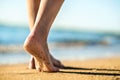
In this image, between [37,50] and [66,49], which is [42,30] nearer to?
[37,50]

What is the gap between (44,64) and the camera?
2.96 metres

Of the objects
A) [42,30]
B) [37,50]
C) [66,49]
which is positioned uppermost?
[66,49]

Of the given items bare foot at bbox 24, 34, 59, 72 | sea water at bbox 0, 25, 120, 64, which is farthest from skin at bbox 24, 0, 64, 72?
sea water at bbox 0, 25, 120, 64

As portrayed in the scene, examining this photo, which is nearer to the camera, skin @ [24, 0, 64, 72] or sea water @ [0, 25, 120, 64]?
skin @ [24, 0, 64, 72]

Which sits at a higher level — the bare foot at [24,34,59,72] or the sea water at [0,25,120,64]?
the sea water at [0,25,120,64]

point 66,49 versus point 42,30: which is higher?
point 66,49

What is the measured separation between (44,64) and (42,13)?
0.43 m

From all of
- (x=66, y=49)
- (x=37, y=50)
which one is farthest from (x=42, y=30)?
(x=66, y=49)

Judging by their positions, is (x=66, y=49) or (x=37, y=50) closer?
(x=37, y=50)

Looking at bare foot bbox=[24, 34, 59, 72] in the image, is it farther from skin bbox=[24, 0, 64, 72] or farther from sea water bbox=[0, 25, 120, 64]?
sea water bbox=[0, 25, 120, 64]

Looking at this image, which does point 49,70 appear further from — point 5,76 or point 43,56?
point 5,76

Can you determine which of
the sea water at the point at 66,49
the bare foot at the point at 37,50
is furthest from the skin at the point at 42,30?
the sea water at the point at 66,49

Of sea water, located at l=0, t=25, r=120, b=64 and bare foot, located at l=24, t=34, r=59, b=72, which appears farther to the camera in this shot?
sea water, located at l=0, t=25, r=120, b=64

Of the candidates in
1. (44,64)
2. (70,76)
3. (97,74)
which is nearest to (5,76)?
(44,64)
